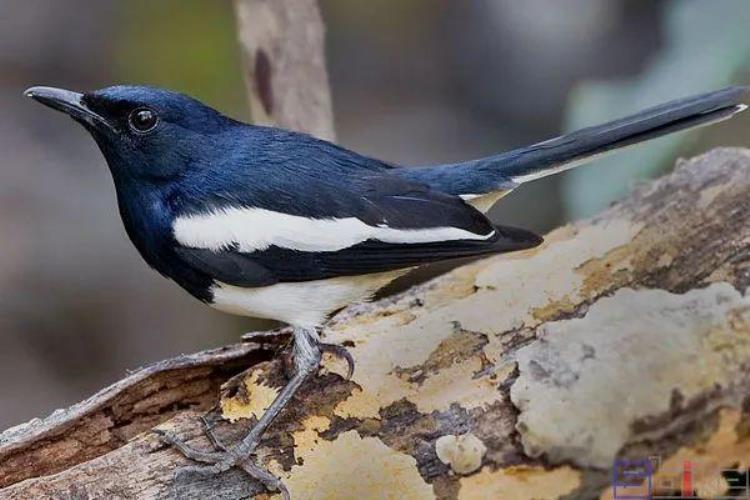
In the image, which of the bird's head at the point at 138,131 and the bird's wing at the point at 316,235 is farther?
the bird's head at the point at 138,131

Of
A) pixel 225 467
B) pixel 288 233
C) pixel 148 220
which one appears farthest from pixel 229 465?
pixel 148 220

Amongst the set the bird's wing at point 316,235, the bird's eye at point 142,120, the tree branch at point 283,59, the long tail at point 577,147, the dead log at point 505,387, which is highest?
the tree branch at point 283,59

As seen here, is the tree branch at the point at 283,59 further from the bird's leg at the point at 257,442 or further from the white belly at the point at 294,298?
the bird's leg at the point at 257,442

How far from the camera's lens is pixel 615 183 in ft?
10.5

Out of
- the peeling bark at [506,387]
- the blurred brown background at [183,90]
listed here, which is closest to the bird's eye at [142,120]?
the peeling bark at [506,387]

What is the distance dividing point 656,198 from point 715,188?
190mm

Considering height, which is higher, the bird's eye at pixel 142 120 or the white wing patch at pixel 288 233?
the bird's eye at pixel 142 120

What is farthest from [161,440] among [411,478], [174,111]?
[174,111]

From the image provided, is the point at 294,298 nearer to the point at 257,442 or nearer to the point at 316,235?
the point at 316,235

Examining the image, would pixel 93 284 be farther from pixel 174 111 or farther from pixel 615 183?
pixel 615 183

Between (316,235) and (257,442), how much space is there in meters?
0.57

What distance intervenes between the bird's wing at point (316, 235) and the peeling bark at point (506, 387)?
235 millimetres

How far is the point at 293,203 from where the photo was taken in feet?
9.54

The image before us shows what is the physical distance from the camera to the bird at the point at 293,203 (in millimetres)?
2887
